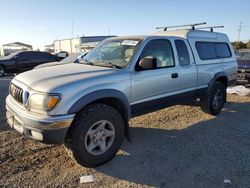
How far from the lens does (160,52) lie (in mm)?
5012

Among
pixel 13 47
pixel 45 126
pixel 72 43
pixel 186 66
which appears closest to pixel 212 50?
Result: pixel 186 66

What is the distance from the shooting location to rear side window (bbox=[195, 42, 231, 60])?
19.7ft

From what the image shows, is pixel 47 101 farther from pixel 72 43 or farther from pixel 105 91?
pixel 72 43

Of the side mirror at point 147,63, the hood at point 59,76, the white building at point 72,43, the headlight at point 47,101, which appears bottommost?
the white building at point 72,43

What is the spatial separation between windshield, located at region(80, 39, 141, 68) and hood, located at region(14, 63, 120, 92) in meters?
0.31

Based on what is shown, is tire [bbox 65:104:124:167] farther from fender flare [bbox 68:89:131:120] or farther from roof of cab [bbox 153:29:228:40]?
roof of cab [bbox 153:29:228:40]

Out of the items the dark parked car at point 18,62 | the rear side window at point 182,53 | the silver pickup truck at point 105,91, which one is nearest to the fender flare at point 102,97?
the silver pickup truck at point 105,91

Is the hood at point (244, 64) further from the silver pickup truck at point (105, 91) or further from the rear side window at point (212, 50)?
the silver pickup truck at point (105, 91)

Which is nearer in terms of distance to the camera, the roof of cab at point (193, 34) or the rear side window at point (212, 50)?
the roof of cab at point (193, 34)

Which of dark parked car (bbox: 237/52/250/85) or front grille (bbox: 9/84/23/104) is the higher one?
front grille (bbox: 9/84/23/104)

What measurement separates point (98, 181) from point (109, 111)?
979 millimetres

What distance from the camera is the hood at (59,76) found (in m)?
3.58

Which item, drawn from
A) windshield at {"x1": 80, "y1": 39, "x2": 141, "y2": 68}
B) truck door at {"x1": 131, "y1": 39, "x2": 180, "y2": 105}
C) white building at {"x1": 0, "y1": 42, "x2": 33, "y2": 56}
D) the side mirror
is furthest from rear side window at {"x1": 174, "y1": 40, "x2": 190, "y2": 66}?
white building at {"x1": 0, "y1": 42, "x2": 33, "y2": 56}

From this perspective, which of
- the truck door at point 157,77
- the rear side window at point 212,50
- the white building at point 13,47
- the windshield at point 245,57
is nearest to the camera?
the truck door at point 157,77
